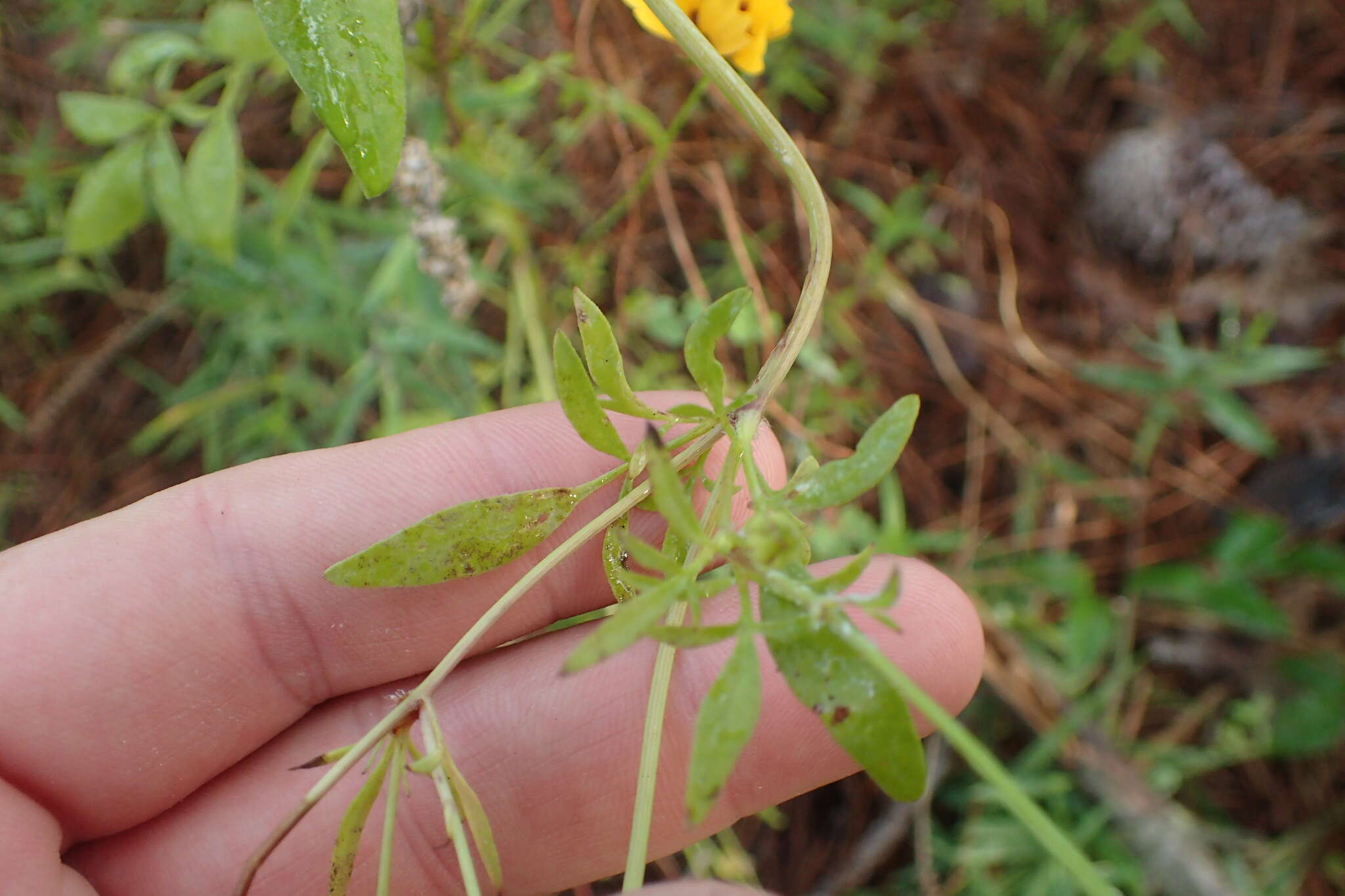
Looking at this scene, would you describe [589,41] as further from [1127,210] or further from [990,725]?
[990,725]

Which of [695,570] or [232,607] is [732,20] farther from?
[232,607]

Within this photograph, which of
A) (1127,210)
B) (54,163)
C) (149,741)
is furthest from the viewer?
(1127,210)

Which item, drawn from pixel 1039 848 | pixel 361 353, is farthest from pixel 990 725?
pixel 361 353

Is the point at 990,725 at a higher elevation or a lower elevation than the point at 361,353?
lower

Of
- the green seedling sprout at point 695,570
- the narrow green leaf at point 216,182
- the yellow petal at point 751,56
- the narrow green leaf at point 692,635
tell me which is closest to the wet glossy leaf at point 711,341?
the green seedling sprout at point 695,570

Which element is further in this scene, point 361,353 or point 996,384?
point 996,384

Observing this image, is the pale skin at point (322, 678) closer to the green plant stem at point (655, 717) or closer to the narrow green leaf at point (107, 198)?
the green plant stem at point (655, 717)
